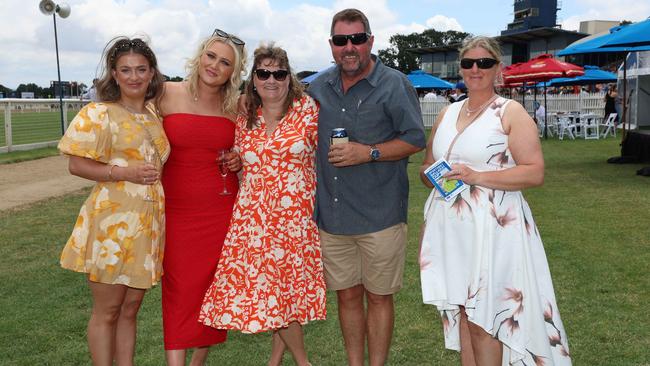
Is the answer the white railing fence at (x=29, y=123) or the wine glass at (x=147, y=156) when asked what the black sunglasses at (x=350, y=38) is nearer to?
the wine glass at (x=147, y=156)

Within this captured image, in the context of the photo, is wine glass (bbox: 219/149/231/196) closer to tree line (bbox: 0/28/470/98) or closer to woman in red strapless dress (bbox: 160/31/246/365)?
woman in red strapless dress (bbox: 160/31/246/365)

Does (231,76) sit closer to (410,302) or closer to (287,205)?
(287,205)

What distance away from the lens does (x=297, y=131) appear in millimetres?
3576

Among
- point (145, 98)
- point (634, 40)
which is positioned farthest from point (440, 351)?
point (634, 40)

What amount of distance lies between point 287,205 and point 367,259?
595 mm

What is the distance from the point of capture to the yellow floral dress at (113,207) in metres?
3.26

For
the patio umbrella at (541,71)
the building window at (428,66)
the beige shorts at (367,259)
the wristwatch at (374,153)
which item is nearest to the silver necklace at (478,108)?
the wristwatch at (374,153)

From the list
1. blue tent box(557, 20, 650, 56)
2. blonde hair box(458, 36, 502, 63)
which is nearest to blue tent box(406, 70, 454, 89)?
blue tent box(557, 20, 650, 56)

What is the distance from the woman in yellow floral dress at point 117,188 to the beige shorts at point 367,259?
3.33 ft

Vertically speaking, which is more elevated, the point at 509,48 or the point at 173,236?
the point at 509,48

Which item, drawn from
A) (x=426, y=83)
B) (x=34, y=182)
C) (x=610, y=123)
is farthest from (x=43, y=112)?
(x=610, y=123)

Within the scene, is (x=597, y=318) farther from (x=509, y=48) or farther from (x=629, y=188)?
(x=509, y=48)

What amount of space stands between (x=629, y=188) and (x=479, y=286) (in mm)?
9340

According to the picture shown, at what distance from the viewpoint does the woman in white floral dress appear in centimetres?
307
